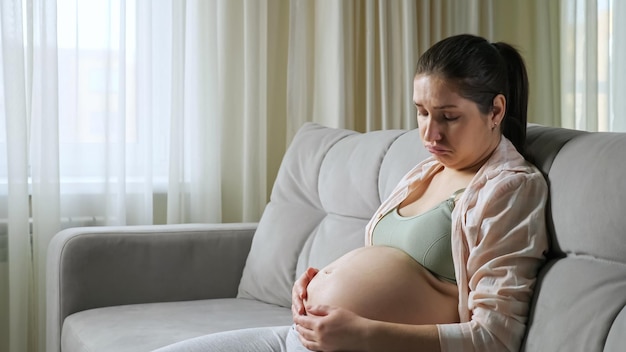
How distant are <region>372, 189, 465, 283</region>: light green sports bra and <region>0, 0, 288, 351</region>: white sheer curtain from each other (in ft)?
Answer: 4.67

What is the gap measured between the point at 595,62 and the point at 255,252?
155 cm

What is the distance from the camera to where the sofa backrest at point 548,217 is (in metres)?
1.15

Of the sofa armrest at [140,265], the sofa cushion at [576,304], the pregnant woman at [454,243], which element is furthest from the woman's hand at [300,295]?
the sofa armrest at [140,265]

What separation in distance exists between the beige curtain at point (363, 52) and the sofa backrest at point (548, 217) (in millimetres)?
611

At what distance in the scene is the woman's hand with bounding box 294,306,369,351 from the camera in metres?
1.26

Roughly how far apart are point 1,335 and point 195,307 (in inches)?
30.8

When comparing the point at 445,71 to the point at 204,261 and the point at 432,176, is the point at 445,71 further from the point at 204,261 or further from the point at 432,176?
the point at 204,261

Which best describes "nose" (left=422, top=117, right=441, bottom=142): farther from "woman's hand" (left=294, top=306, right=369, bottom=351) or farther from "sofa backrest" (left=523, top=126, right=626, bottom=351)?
"woman's hand" (left=294, top=306, right=369, bottom=351)

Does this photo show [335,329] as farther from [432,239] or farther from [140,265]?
[140,265]

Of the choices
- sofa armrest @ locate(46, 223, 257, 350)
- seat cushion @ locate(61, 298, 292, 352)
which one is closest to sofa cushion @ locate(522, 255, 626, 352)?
seat cushion @ locate(61, 298, 292, 352)

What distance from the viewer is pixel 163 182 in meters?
2.77

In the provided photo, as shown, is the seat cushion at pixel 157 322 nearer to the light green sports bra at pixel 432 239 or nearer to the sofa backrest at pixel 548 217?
the sofa backrest at pixel 548 217

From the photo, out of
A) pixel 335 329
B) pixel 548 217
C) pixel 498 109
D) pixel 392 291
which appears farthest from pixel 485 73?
pixel 335 329

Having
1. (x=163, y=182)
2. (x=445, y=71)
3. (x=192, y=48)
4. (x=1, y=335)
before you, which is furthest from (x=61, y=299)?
(x=445, y=71)
